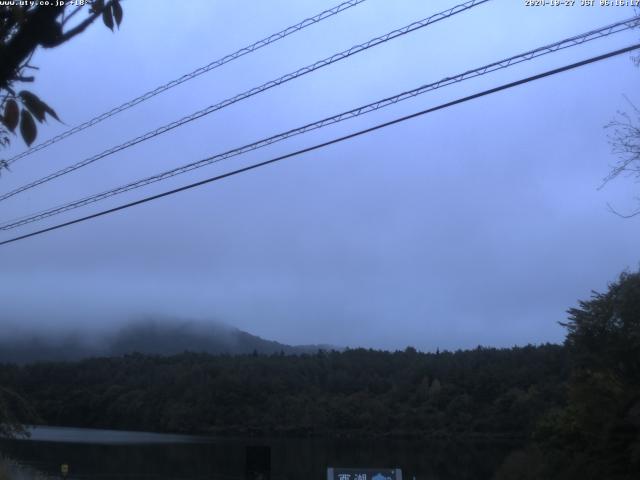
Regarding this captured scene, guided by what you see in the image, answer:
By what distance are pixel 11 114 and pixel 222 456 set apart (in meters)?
65.2

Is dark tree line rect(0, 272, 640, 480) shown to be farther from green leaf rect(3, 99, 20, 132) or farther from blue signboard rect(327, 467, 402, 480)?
green leaf rect(3, 99, 20, 132)

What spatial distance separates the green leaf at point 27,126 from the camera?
135 inches

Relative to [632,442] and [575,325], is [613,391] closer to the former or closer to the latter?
[632,442]

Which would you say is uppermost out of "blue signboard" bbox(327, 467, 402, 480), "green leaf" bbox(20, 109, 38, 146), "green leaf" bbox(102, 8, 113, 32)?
"green leaf" bbox(102, 8, 113, 32)

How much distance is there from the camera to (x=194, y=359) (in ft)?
385

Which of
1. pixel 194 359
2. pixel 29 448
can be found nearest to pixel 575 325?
pixel 29 448

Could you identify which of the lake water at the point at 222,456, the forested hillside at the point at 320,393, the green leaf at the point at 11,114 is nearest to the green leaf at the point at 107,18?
the green leaf at the point at 11,114

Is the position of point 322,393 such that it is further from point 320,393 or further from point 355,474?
point 355,474

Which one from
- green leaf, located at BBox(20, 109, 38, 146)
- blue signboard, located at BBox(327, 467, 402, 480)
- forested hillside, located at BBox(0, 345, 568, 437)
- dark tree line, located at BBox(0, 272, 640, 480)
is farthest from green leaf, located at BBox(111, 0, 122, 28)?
forested hillside, located at BBox(0, 345, 568, 437)

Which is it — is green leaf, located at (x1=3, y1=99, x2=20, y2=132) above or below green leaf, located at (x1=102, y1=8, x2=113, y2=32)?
below

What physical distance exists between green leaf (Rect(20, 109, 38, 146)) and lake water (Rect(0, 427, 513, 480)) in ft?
139

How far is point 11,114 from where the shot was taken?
11.2 feet

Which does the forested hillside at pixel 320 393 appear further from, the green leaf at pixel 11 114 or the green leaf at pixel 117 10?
the green leaf at pixel 11 114

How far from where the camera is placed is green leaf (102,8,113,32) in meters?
3.79
